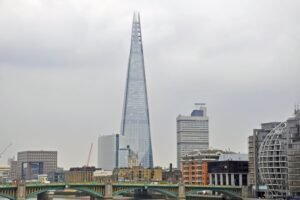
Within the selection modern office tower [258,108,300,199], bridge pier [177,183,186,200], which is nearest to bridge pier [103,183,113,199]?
bridge pier [177,183,186,200]

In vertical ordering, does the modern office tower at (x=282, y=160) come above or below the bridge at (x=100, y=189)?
above

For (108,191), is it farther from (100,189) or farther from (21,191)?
(21,191)

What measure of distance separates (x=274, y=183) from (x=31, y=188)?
7074cm

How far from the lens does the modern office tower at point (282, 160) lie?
172m

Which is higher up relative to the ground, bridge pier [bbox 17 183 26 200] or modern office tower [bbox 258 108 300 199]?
modern office tower [bbox 258 108 300 199]

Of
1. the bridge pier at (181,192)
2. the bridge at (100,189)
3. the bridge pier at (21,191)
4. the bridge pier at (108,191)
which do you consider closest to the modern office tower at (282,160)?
the bridge at (100,189)

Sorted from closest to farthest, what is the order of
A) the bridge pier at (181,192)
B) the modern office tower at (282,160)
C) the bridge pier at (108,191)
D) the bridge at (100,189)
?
the bridge at (100,189) < the bridge pier at (108,191) < the modern office tower at (282,160) < the bridge pier at (181,192)

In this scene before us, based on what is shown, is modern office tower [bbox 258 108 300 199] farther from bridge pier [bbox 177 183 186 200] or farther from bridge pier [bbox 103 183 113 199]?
bridge pier [bbox 103 183 113 199]

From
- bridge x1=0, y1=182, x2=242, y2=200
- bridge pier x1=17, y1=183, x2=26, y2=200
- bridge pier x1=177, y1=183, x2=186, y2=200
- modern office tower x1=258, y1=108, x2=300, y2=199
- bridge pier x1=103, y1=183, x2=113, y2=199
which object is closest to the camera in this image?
bridge pier x1=17, y1=183, x2=26, y2=200

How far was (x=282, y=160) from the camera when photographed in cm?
18088

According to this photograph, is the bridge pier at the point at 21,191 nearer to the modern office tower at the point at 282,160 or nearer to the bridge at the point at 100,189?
the bridge at the point at 100,189

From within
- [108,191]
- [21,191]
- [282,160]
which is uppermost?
[282,160]

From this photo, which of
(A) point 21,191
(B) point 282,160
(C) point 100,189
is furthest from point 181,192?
(A) point 21,191

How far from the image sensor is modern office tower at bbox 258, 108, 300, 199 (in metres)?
172
